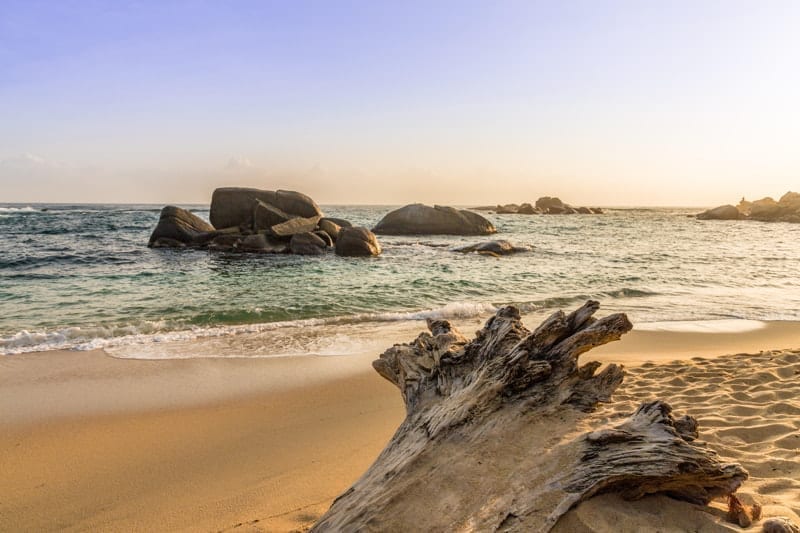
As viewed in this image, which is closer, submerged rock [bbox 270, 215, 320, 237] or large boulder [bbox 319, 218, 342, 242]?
submerged rock [bbox 270, 215, 320, 237]

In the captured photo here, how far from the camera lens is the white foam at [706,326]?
8961mm

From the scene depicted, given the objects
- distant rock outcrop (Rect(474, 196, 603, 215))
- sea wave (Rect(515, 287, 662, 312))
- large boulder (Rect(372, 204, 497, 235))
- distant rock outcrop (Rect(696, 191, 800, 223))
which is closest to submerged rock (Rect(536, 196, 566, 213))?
distant rock outcrop (Rect(474, 196, 603, 215))

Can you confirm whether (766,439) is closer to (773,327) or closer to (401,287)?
(773,327)

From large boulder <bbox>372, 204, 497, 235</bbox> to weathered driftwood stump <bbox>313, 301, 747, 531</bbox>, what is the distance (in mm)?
34619

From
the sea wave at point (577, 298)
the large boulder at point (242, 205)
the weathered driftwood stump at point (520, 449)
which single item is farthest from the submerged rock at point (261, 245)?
the weathered driftwood stump at point (520, 449)

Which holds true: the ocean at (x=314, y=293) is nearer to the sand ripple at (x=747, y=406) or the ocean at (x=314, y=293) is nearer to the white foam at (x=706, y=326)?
the white foam at (x=706, y=326)

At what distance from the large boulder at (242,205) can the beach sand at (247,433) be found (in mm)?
20074

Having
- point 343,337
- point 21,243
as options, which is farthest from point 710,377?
point 21,243

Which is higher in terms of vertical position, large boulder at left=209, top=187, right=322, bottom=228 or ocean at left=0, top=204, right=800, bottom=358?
large boulder at left=209, top=187, right=322, bottom=228

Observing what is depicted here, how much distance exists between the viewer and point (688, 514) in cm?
247

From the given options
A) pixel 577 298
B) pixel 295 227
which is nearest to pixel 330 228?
pixel 295 227

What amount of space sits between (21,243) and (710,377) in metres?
29.8

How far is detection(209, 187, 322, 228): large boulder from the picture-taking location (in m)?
26.5

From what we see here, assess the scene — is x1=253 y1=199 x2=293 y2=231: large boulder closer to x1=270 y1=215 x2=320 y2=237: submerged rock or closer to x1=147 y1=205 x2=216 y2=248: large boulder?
x1=270 y1=215 x2=320 y2=237: submerged rock
